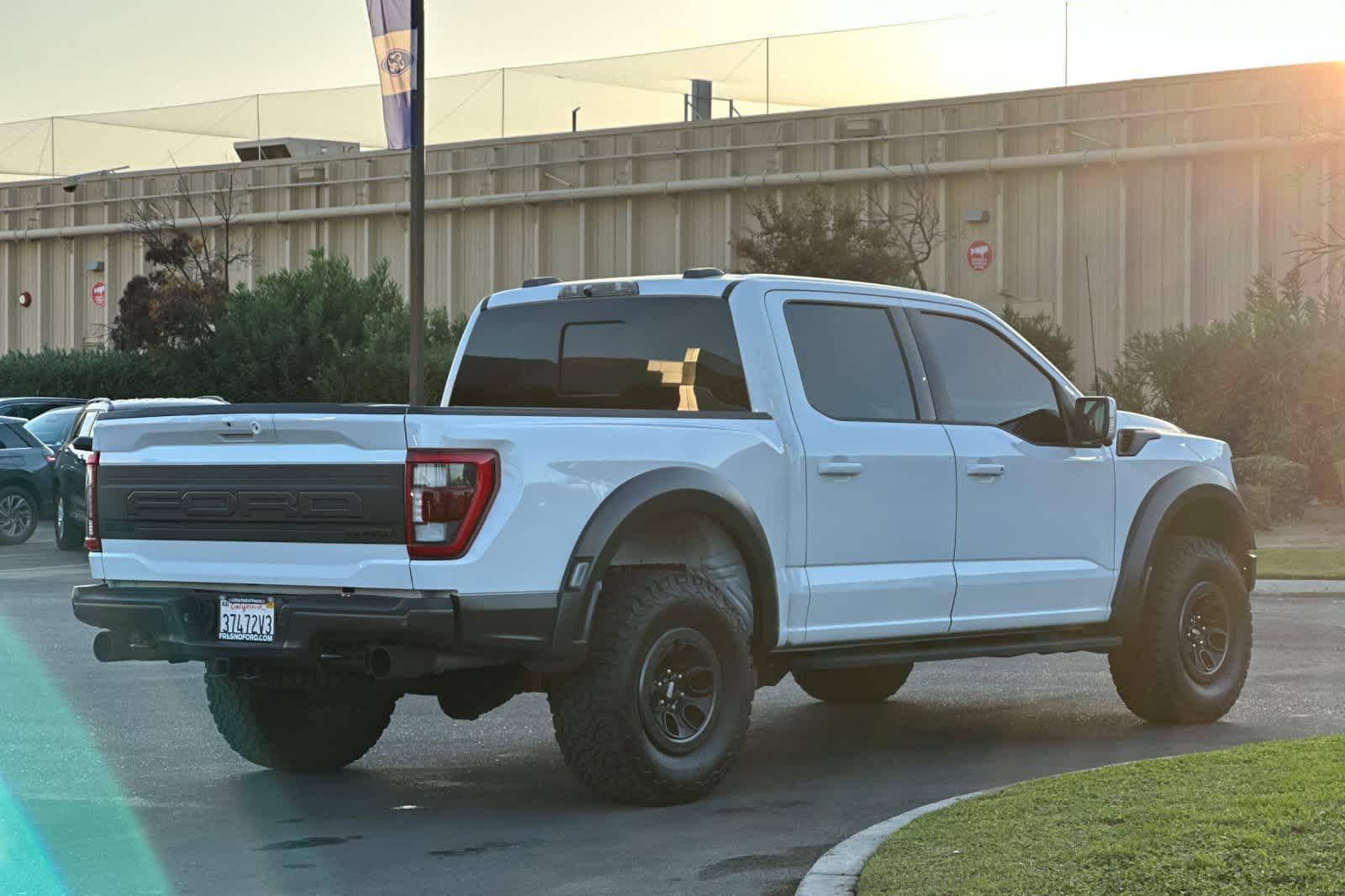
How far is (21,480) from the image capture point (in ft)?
88.1

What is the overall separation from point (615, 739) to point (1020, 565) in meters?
2.82

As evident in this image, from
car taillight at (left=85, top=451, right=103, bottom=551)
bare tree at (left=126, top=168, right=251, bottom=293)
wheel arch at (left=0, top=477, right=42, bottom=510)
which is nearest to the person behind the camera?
car taillight at (left=85, top=451, right=103, bottom=551)

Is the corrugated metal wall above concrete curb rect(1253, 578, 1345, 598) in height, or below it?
above

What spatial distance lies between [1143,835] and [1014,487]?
11.1 feet

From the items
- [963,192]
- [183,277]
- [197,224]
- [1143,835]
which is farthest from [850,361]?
[197,224]

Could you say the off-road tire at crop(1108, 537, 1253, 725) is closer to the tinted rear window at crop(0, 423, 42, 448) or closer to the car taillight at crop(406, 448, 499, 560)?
the car taillight at crop(406, 448, 499, 560)

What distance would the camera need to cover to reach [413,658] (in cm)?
788

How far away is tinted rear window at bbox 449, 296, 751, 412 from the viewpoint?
949 centimetres

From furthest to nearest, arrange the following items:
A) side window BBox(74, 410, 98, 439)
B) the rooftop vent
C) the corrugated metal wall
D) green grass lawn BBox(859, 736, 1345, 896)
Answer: the rooftop vent, the corrugated metal wall, side window BBox(74, 410, 98, 439), green grass lawn BBox(859, 736, 1345, 896)

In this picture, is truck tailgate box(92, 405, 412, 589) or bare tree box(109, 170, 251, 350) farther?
bare tree box(109, 170, 251, 350)

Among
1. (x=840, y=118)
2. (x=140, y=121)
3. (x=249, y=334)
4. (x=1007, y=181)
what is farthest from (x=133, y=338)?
(x=1007, y=181)

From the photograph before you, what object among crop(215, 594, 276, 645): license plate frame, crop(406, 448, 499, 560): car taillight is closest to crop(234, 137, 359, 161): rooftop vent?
crop(215, 594, 276, 645): license plate frame

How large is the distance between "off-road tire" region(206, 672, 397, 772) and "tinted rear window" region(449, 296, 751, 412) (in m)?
1.54

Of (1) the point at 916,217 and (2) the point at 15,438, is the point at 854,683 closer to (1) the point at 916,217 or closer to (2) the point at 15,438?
(2) the point at 15,438
